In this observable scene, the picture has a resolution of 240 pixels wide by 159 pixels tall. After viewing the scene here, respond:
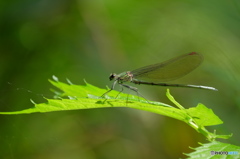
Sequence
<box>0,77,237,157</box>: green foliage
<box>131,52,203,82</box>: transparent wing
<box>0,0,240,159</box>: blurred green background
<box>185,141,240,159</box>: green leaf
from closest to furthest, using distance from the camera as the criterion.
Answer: <box>185,141,240,159</box>: green leaf, <box>0,77,237,157</box>: green foliage, <box>131,52,203,82</box>: transparent wing, <box>0,0,240,159</box>: blurred green background

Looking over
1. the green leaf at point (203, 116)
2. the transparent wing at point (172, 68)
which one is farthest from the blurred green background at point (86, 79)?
the green leaf at point (203, 116)

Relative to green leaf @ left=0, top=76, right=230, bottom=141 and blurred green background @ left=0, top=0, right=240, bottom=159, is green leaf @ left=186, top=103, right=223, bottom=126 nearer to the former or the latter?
green leaf @ left=0, top=76, right=230, bottom=141

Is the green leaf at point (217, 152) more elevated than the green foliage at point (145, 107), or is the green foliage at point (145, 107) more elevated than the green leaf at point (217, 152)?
the green foliage at point (145, 107)

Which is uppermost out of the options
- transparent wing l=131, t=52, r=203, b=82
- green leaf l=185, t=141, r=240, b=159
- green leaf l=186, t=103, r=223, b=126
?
transparent wing l=131, t=52, r=203, b=82

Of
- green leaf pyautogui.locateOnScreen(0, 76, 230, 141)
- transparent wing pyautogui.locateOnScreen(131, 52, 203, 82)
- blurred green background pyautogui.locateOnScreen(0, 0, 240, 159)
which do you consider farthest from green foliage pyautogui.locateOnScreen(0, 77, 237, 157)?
blurred green background pyautogui.locateOnScreen(0, 0, 240, 159)

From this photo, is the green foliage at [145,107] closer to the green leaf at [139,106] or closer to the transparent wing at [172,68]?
the green leaf at [139,106]

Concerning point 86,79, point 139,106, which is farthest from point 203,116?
point 86,79

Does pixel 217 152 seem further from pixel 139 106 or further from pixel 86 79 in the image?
pixel 86 79
